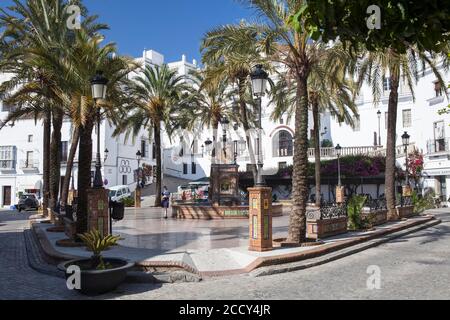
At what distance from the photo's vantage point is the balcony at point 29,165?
45062mm

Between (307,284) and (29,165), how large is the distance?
4345 centimetres

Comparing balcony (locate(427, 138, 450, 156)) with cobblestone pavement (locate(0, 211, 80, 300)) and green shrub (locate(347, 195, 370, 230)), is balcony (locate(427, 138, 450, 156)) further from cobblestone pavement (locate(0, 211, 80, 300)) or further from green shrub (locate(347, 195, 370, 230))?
cobblestone pavement (locate(0, 211, 80, 300))

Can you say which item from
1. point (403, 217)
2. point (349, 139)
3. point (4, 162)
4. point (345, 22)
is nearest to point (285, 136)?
point (349, 139)

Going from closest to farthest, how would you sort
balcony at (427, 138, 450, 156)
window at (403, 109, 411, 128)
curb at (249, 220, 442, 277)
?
1. curb at (249, 220, 442, 277)
2. balcony at (427, 138, 450, 156)
3. window at (403, 109, 411, 128)

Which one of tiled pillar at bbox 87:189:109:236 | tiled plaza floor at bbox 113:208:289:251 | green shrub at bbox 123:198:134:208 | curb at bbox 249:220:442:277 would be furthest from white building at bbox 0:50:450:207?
tiled pillar at bbox 87:189:109:236

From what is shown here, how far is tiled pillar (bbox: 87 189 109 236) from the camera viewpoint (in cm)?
1155

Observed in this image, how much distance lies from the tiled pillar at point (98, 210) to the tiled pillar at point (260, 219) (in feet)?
13.2

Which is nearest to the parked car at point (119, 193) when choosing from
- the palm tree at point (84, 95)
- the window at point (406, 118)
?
the palm tree at point (84, 95)

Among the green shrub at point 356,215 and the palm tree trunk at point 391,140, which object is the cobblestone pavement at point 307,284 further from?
the palm tree trunk at point 391,140

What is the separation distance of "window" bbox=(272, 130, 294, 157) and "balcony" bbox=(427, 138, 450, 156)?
51.4 feet

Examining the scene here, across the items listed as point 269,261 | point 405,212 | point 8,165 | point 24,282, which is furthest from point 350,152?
point 8,165

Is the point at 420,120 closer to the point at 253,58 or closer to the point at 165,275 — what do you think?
the point at 253,58

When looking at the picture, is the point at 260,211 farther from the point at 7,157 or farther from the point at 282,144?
the point at 7,157

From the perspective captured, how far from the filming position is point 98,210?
11.6 m
